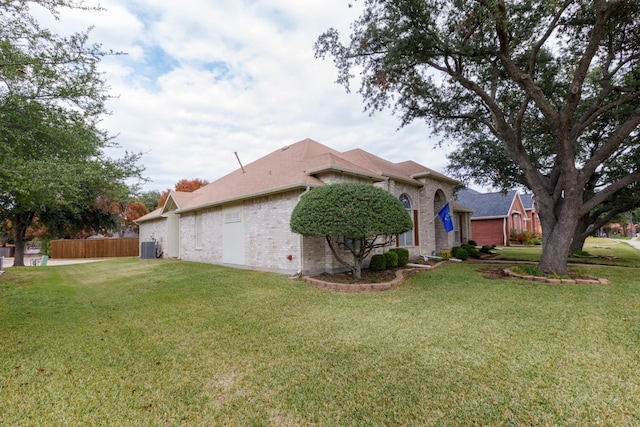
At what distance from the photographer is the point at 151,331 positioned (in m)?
5.10

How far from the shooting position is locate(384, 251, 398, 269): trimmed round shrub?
35.6ft

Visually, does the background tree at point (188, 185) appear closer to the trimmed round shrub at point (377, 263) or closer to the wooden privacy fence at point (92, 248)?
the wooden privacy fence at point (92, 248)

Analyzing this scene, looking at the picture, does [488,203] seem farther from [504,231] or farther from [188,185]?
[188,185]

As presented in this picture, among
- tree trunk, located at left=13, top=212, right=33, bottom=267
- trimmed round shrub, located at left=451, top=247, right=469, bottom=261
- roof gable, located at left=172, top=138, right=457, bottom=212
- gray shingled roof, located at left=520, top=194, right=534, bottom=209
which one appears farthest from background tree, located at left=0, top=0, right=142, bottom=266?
gray shingled roof, located at left=520, top=194, right=534, bottom=209

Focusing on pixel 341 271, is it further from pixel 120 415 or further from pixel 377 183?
pixel 120 415

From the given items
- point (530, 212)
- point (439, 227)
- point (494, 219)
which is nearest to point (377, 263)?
point (439, 227)

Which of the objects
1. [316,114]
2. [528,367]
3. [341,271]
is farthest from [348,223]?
[316,114]

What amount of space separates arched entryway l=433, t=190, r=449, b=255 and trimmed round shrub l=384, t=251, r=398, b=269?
6.25 m

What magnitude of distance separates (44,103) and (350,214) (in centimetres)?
722

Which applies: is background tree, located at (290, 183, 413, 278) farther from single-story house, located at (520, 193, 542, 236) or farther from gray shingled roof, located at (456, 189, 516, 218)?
single-story house, located at (520, 193, 542, 236)

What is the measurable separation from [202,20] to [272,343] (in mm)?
8830

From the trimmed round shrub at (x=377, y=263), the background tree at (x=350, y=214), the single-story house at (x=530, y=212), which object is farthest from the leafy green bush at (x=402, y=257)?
the single-story house at (x=530, y=212)

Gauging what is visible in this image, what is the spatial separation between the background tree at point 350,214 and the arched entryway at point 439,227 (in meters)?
8.82

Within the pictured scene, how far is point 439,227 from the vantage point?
1659 cm
